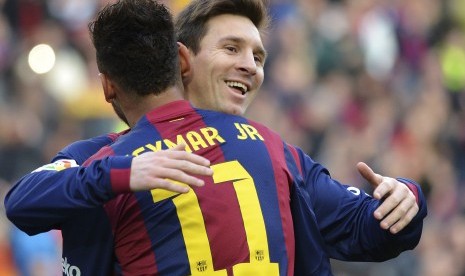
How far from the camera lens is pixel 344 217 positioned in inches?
203

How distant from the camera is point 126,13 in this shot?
4.86 m

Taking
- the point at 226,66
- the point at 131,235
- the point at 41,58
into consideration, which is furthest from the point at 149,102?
the point at 41,58

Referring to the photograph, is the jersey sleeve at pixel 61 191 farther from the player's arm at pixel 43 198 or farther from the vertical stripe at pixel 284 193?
the vertical stripe at pixel 284 193

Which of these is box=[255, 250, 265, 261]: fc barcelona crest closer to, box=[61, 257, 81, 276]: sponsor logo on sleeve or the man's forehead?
box=[61, 257, 81, 276]: sponsor logo on sleeve

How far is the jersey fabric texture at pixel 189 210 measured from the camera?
459cm

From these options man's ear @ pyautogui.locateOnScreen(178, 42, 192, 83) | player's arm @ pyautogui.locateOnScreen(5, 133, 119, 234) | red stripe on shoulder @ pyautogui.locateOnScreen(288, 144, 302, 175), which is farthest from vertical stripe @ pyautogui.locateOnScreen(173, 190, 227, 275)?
man's ear @ pyautogui.locateOnScreen(178, 42, 192, 83)

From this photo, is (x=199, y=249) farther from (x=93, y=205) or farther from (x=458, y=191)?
(x=458, y=191)

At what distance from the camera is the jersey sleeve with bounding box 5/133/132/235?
14.7 ft

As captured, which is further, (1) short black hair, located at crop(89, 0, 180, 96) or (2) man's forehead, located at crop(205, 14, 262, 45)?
(2) man's forehead, located at crop(205, 14, 262, 45)

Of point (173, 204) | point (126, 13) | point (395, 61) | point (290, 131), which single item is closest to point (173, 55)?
point (126, 13)

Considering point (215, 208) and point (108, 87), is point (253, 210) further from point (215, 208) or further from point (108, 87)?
point (108, 87)

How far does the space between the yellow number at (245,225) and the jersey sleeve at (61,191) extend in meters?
0.27

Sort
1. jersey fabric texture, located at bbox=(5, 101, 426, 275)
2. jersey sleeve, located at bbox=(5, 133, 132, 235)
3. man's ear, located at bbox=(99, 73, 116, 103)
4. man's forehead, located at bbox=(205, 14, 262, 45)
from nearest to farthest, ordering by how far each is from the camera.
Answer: jersey sleeve, located at bbox=(5, 133, 132, 235), jersey fabric texture, located at bbox=(5, 101, 426, 275), man's ear, located at bbox=(99, 73, 116, 103), man's forehead, located at bbox=(205, 14, 262, 45)

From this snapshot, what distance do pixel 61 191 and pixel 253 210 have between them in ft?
2.31
